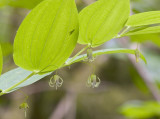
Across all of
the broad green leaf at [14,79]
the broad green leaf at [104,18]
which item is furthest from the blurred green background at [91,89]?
the broad green leaf at [104,18]

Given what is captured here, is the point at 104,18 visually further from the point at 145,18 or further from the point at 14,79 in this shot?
the point at 14,79

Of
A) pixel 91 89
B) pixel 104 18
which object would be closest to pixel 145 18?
pixel 104 18

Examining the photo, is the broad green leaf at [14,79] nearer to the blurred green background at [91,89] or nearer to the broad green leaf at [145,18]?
the blurred green background at [91,89]

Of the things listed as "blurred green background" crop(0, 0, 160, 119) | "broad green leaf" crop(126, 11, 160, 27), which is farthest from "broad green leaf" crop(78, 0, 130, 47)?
"blurred green background" crop(0, 0, 160, 119)

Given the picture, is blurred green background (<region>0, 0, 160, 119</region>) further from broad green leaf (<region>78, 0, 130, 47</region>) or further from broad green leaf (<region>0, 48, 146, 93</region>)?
broad green leaf (<region>78, 0, 130, 47</region>)

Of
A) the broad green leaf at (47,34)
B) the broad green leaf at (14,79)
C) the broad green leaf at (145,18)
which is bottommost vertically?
the broad green leaf at (14,79)

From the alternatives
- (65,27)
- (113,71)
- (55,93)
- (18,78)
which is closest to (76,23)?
(65,27)
